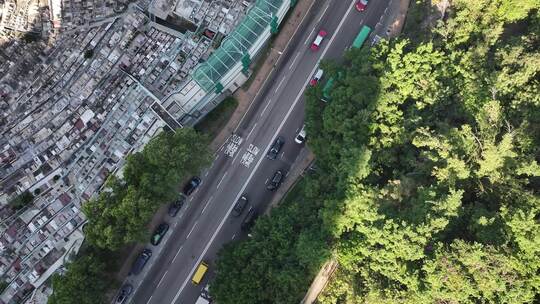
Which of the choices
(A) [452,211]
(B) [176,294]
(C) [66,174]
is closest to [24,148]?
(C) [66,174]

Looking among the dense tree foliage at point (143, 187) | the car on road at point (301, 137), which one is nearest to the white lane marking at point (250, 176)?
the car on road at point (301, 137)

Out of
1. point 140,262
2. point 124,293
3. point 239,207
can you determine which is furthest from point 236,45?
point 124,293

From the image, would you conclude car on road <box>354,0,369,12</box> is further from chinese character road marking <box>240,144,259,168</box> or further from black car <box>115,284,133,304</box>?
black car <box>115,284,133,304</box>

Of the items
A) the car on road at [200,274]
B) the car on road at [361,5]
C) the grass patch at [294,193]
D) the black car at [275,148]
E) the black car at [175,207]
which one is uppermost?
the car on road at [361,5]

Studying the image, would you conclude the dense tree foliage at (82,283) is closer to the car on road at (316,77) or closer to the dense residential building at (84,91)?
the dense residential building at (84,91)

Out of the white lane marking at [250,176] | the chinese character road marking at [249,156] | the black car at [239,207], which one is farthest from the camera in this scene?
the chinese character road marking at [249,156]
